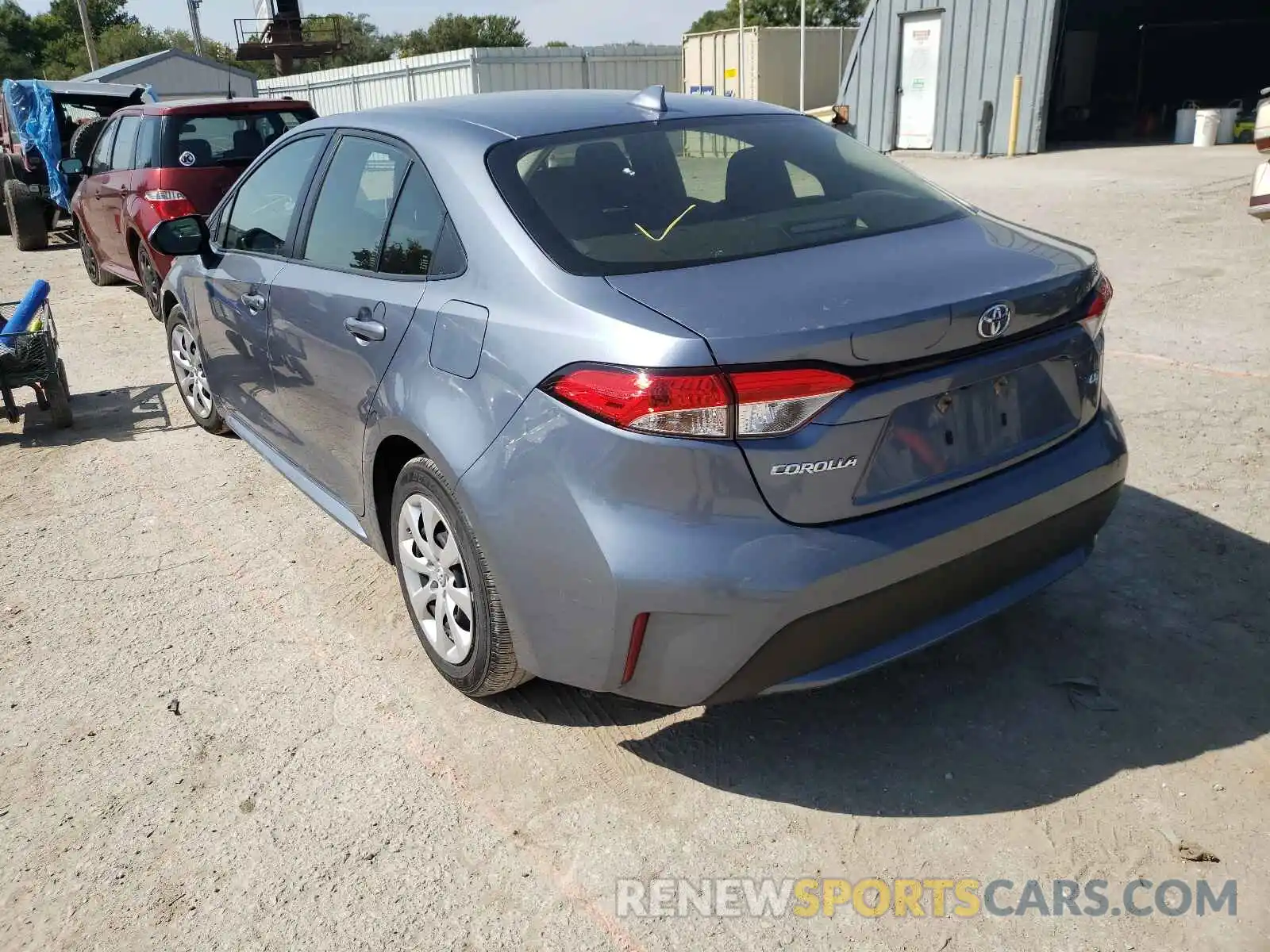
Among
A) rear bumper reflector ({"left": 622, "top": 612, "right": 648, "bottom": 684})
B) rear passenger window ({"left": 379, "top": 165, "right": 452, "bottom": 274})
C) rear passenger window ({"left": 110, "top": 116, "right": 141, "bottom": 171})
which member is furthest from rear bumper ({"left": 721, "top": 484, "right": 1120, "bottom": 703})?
rear passenger window ({"left": 110, "top": 116, "right": 141, "bottom": 171})

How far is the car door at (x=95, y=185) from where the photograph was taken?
9.09m

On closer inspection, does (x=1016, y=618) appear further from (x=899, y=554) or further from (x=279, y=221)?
(x=279, y=221)

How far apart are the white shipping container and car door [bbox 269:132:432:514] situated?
70.8 feet

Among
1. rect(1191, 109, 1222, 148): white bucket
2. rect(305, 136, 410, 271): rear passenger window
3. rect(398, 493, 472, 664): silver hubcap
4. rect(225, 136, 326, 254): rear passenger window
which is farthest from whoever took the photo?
rect(1191, 109, 1222, 148): white bucket

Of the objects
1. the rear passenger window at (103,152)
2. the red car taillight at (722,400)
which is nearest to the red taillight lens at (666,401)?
the red car taillight at (722,400)

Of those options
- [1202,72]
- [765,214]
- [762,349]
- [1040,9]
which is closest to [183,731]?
[762,349]

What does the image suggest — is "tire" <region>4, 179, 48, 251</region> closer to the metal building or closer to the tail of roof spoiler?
the tail of roof spoiler

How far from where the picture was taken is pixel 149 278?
26.7 ft

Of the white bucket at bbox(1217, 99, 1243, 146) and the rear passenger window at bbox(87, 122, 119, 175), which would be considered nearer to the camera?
the rear passenger window at bbox(87, 122, 119, 175)

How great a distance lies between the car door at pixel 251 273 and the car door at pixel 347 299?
158 millimetres

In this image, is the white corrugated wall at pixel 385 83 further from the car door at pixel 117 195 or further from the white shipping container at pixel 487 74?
the car door at pixel 117 195

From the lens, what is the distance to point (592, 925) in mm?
2248

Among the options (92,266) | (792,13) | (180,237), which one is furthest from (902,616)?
(792,13)

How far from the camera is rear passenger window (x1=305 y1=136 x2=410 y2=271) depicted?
3.17m
